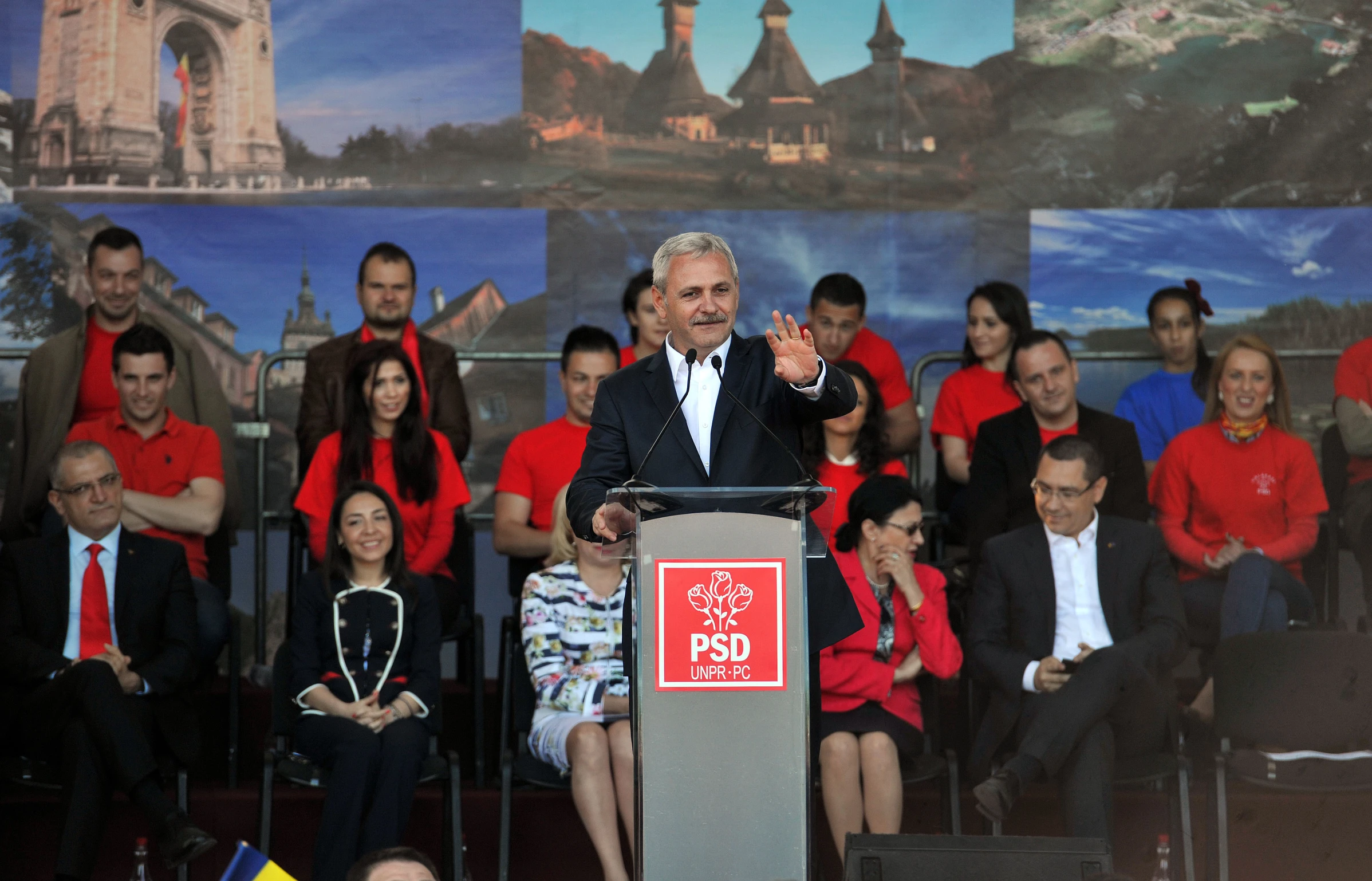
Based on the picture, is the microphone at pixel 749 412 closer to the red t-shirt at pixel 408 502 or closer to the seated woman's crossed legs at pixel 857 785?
the seated woman's crossed legs at pixel 857 785

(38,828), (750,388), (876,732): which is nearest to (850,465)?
(876,732)

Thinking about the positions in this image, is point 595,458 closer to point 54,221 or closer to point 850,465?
point 850,465

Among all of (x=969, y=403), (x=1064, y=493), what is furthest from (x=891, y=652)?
(x=969, y=403)

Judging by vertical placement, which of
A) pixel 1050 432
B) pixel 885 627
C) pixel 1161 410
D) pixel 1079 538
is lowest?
pixel 885 627

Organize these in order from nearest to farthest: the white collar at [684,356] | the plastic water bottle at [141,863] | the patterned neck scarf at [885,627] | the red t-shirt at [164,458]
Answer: the white collar at [684,356], the plastic water bottle at [141,863], the patterned neck scarf at [885,627], the red t-shirt at [164,458]

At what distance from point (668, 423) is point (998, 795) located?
1671mm

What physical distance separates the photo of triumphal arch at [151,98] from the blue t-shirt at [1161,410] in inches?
131

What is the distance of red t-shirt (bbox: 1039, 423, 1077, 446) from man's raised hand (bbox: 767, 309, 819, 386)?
7.85 ft

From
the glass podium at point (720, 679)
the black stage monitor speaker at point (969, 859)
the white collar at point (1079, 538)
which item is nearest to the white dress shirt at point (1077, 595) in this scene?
the white collar at point (1079, 538)

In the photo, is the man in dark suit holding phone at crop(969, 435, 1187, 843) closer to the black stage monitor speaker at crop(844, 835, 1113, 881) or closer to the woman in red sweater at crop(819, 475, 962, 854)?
the woman in red sweater at crop(819, 475, 962, 854)

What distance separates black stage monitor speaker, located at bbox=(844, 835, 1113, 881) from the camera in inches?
108

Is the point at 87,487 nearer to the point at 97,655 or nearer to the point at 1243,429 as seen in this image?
the point at 97,655

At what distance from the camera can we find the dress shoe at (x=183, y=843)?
12.4ft

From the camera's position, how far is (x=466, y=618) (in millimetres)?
4734
